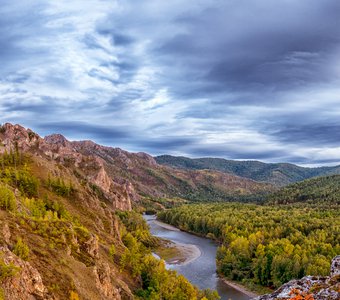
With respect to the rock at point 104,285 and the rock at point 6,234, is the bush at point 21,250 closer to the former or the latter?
the rock at point 6,234

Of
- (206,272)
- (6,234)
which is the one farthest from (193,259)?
(6,234)

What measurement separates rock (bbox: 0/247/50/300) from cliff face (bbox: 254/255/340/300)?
1151 inches

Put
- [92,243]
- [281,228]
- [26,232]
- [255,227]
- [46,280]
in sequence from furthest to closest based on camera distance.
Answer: [255,227], [281,228], [92,243], [26,232], [46,280]

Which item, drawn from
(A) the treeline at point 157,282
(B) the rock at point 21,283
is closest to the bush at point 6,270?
(B) the rock at point 21,283

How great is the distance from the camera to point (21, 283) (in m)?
36.5

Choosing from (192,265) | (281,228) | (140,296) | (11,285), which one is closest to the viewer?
(11,285)

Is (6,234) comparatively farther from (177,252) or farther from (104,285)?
(177,252)

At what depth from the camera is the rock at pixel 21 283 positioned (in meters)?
34.9

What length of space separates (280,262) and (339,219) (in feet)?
214

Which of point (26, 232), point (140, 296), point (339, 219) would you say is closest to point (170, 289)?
point (140, 296)

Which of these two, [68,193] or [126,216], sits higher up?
[68,193]

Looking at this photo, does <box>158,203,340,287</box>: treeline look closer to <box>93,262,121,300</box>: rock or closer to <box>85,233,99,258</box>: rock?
<box>93,262,121,300</box>: rock

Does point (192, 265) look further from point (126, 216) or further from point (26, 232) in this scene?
point (26, 232)

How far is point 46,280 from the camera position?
42.9 meters
